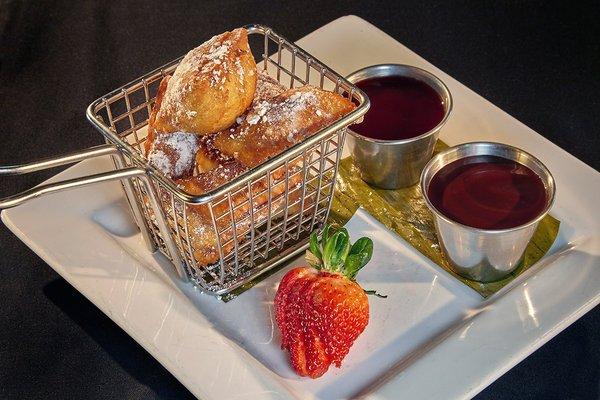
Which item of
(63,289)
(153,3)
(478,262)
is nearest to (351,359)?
(478,262)

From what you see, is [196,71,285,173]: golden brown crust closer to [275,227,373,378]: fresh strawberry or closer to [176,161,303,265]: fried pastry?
[176,161,303,265]: fried pastry

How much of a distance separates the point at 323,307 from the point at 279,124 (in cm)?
34

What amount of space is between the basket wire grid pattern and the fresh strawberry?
13cm

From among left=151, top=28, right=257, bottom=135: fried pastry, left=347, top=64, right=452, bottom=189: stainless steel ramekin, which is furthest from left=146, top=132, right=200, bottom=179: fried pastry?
left=347, top=64, right=452, bottom=189: stainless steel ramekin

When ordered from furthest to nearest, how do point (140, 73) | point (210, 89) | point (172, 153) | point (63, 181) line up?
point (140, 73) → point (172, 153) → point (210, 89) → point (63, 181)

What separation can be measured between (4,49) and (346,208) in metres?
1.16

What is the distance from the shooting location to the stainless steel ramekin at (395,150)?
2021 mm

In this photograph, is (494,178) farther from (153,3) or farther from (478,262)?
(153,3)

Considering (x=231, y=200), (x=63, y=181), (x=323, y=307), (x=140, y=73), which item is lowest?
(x=140, y=73)

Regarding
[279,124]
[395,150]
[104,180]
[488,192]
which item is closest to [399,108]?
[395,150]

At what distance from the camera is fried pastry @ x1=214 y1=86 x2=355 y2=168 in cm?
177

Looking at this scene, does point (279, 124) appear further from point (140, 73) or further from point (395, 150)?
point (140, 73)

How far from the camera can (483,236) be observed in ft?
6.01

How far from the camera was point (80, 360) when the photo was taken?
1856 mm
